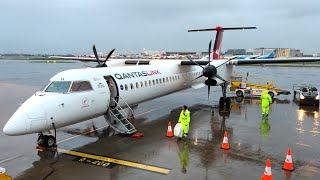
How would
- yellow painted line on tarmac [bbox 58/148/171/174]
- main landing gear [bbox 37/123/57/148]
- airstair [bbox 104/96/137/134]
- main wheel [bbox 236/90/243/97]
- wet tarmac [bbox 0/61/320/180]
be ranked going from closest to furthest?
wet tarmac [bbox 0/61/320/180] < yellow painted line on tarmac [bbox 58/148/171/174] < main landing gear [bbox 37/123/57/148] < airstair [bbox 104/96/137/134] < main wheel [bbox 236/90/243/97]

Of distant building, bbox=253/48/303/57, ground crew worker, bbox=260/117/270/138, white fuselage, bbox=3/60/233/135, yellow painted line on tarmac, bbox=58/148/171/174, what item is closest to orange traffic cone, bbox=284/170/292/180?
yellow painted line on tarmac, bbox=58/148/171/174

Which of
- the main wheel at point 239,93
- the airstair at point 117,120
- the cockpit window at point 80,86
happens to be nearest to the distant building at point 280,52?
the main wheel at point 239,93

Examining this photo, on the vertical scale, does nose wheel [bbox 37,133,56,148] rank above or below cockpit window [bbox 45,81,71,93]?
below

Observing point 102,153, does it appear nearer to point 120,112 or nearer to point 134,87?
point 120,112

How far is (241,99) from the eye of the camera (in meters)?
23.0

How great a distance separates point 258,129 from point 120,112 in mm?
6354

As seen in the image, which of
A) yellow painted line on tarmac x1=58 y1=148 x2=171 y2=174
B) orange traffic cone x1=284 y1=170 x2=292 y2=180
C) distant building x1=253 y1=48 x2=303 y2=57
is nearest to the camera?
orange traffic cone x1=284 y1=170 x2=292 y2=180

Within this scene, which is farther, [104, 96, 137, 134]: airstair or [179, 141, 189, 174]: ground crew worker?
[104, 96, 137, 134]: airstair

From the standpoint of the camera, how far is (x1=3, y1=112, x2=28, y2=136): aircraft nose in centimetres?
928

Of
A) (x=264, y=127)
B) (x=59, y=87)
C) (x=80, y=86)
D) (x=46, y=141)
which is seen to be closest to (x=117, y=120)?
(x=80, y=86)

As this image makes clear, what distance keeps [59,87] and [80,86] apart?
2.56ft

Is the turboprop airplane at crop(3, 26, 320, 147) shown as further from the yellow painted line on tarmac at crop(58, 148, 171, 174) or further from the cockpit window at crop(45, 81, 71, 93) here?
the yellow painted line on tarmac at crop(58, 148, 171, 174)

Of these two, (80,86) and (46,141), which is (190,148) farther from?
(46,141)

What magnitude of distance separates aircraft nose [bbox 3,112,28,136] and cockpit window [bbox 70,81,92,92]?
2.19 meters
